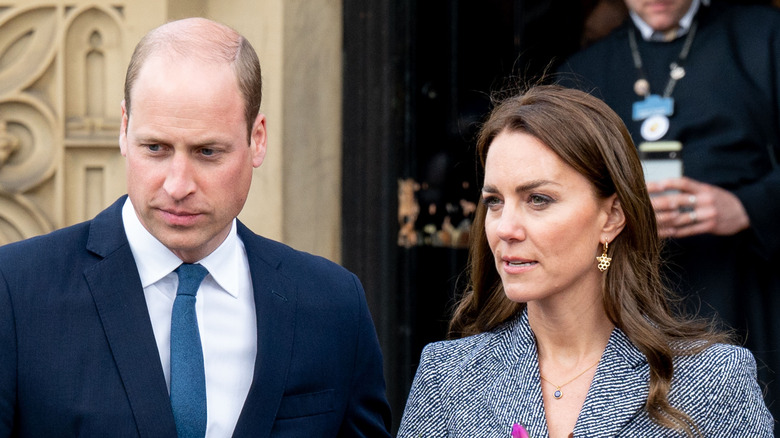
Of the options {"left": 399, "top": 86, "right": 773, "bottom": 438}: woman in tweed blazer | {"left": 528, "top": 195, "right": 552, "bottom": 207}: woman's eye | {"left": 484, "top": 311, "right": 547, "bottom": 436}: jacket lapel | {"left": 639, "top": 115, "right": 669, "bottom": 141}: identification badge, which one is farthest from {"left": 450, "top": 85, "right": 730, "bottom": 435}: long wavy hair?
{"left": 639, "top": 115, "right": 669, "bottom": 141}: identification badge

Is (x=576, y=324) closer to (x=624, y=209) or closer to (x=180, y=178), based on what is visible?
(x=624, y=209)

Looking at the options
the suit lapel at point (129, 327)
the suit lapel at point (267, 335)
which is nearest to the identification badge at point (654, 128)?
→ the suit lapel at point (267, 335)

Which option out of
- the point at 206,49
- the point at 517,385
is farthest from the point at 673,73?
the point at 206,49

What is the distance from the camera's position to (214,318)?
293 centimetres

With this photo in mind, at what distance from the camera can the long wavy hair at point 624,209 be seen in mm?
3084

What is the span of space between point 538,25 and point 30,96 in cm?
224

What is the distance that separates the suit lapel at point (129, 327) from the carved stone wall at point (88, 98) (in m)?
1.92

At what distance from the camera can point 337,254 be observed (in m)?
5.05

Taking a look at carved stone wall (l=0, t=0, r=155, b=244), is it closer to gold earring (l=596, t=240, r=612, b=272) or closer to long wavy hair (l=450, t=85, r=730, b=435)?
long wavy hair (l=450, t=85, r=730, b=435)

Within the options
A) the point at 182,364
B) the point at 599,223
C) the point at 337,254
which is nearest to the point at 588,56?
the point at 337,254

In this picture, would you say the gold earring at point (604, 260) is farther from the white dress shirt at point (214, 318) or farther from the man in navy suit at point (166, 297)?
the white dress shirt at point (214, 318)

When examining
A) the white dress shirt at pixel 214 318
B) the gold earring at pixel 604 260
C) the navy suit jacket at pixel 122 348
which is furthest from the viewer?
the gold earring at pixel 604 260

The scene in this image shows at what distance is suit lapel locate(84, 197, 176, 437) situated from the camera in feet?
8.93

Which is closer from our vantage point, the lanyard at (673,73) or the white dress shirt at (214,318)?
the white dress shirt at (214,318)
